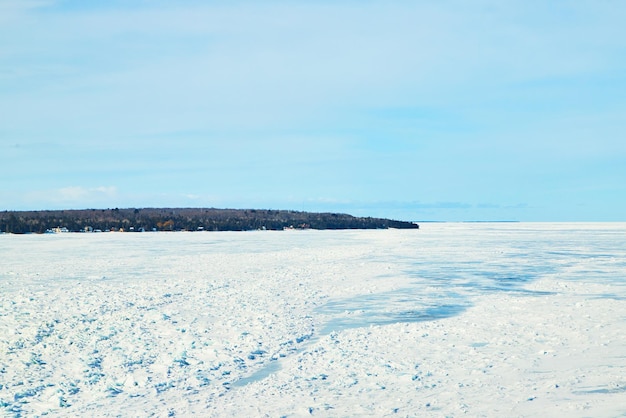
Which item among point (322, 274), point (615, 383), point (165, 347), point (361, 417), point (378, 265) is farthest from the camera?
point (378, 265)

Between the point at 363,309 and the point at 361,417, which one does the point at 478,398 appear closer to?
the point at 361,417

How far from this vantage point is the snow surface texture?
16.8 ft

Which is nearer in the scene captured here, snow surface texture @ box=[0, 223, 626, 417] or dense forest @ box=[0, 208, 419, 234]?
snow surface texture @ box=[0, 223, 626, 417]

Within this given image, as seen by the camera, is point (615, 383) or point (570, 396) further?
point (615, 383)

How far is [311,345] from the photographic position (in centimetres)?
727

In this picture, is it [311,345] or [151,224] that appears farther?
[151,224]

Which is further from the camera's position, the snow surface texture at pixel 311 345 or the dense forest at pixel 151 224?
the dense forest at pixel 151 224

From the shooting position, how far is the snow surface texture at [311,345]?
5.12 m

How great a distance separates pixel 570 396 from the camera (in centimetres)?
519

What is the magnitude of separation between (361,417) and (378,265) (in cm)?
1324

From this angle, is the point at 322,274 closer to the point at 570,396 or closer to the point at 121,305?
the point at 121,305

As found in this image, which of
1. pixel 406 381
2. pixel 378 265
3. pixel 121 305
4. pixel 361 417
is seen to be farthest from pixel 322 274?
pixel 361 417

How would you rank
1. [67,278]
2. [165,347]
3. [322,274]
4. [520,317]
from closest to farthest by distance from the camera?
[165,347] → [520,317] → [67,278] → [322,274]

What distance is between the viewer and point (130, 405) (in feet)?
16.5
